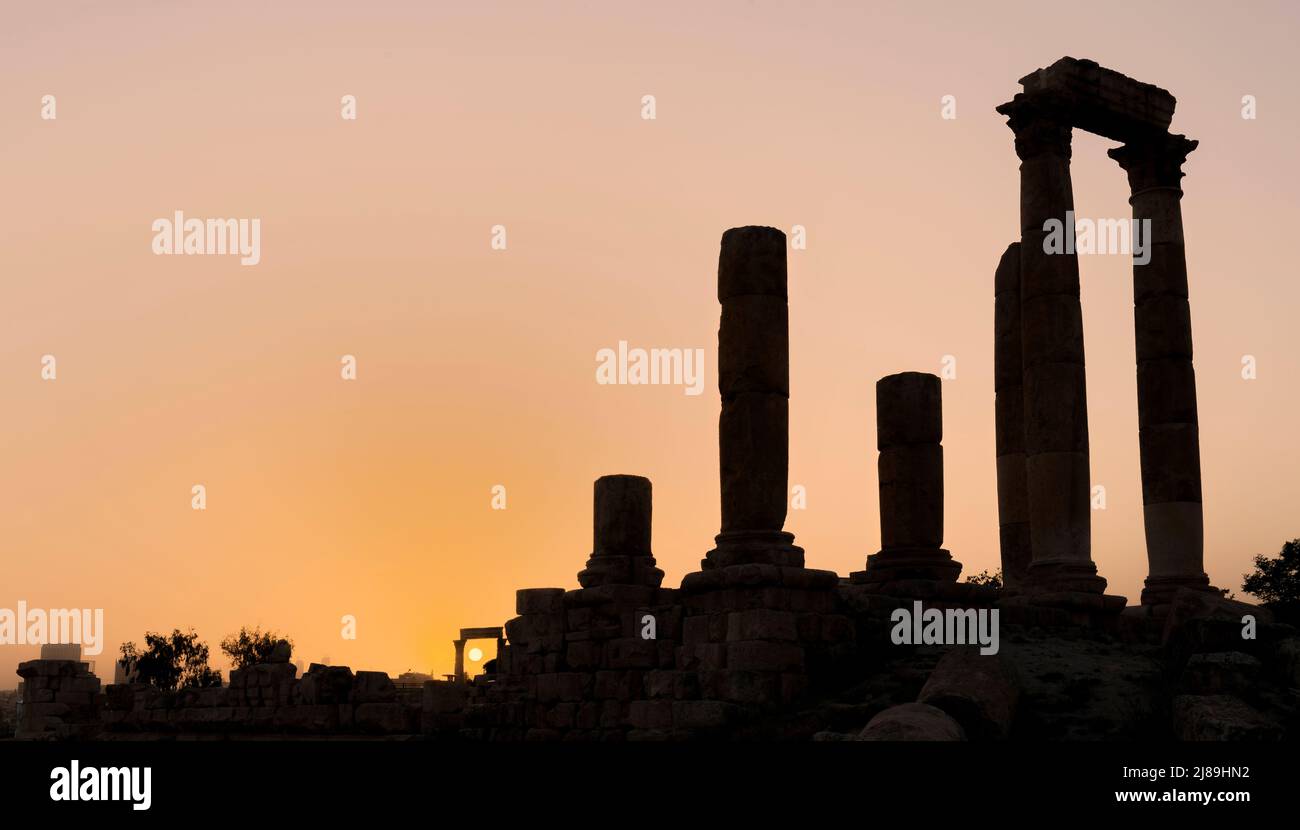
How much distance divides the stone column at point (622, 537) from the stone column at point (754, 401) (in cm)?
242

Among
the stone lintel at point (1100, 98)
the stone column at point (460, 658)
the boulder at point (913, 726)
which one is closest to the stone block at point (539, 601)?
the boulder at point (913, 726)

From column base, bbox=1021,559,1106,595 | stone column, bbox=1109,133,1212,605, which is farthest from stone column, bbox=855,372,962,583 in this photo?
stone column, bbox=1109,133,1212,605

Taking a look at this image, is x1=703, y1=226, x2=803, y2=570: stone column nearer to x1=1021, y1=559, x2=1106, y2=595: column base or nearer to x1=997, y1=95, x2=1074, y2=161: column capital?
x1=1021, y1=559, x2=1106, y2=595: column base

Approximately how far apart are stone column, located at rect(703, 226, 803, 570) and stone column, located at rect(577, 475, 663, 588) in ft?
7.93

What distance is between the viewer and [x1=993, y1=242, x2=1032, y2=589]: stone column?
28.8 m

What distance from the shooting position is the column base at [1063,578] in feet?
81.8

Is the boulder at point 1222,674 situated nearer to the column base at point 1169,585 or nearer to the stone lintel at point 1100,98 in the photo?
the column base at point 1169,585

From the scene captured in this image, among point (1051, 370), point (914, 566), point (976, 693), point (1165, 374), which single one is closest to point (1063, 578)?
point (914, 566)

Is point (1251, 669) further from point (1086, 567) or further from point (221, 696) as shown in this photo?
point (221, 696)

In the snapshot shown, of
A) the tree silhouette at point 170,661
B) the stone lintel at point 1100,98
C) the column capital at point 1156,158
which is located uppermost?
the stone lintel at point 1100,98

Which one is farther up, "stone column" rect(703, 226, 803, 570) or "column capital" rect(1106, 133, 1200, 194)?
"column capital" rect(1106, 133, 1200, 194)
